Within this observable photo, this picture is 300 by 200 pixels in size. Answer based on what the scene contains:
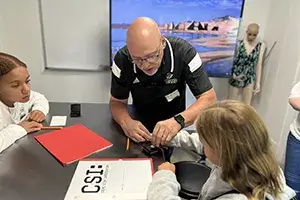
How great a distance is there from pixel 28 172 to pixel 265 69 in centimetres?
256

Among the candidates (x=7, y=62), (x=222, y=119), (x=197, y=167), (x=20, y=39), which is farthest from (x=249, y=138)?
(x=20, y=39)

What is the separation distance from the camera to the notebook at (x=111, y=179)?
3.50ft

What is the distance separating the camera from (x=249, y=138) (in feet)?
2.78

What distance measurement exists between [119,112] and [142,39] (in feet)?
1.35

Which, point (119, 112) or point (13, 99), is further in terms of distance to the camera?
point (119, 112)

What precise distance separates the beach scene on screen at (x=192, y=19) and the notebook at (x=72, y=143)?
157 centimetres

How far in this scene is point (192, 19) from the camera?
2891mm

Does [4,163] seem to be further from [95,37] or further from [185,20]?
[185,20]

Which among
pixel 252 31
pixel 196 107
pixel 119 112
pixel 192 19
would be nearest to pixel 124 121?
pixel 119 112

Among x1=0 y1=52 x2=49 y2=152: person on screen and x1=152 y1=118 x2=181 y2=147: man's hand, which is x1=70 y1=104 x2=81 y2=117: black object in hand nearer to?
x1=0 y1=52 x2=49 y2=152: person on screen

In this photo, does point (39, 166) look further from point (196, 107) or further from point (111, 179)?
point (196, 107)

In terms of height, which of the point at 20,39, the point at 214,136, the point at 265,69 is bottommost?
the point at 265,69

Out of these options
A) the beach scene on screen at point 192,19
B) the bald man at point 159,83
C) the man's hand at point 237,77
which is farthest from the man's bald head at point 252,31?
the bald man at point 159,83

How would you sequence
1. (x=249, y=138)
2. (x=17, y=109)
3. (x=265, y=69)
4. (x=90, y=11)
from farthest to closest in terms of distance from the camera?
(x=265, y=69), (x=90, y=11), (x=17, y=109), (x=249, y=138)
